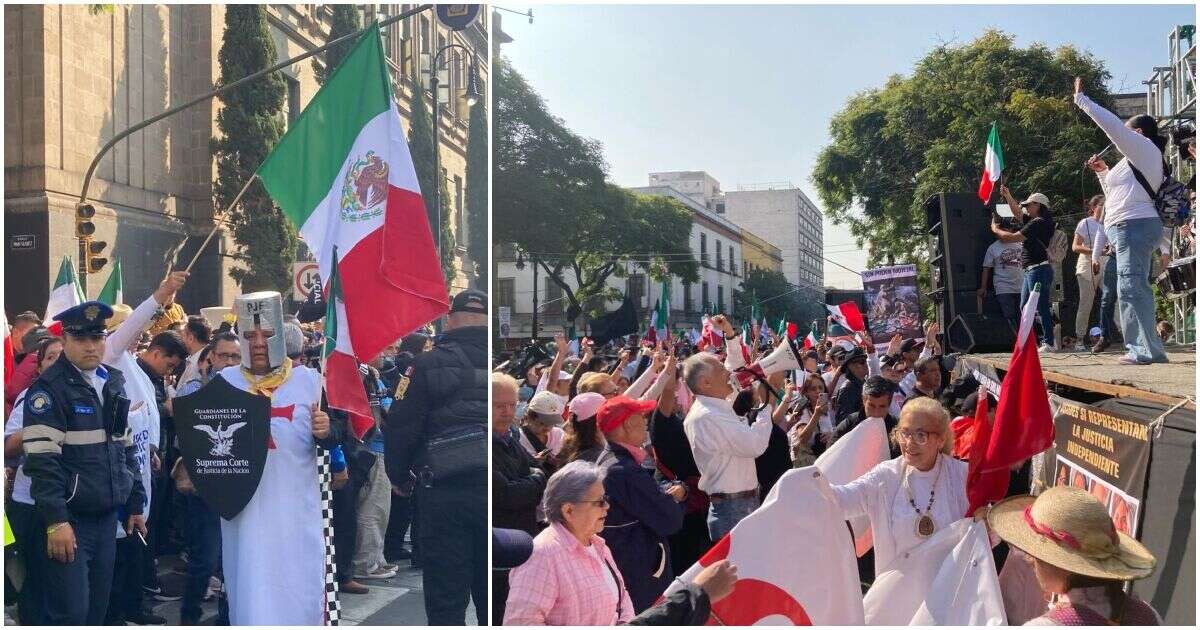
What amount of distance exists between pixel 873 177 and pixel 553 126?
13833 mm

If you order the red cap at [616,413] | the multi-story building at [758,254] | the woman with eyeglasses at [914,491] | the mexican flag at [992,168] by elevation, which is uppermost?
the multi-story building at [758,254]

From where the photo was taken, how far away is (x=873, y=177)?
2942 centimetres

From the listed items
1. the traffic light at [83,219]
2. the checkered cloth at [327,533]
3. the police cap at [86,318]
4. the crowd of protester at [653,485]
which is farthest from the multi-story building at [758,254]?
the police cap at [86,318]

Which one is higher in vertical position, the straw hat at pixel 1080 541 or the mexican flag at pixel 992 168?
the mexican flag at pixel 992 168

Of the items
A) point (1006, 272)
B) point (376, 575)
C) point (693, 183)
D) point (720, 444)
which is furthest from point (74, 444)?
point (693, 183)

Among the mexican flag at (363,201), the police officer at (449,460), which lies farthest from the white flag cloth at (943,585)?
the mexican flag at (363,201)

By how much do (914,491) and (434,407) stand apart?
6.94 feet

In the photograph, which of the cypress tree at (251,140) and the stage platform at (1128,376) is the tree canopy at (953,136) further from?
the stage platform at (1128,376)

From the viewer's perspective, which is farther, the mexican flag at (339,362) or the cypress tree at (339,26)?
the cypress tree at (339,26)

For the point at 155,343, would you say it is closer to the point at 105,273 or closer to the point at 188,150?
the point at 105,273

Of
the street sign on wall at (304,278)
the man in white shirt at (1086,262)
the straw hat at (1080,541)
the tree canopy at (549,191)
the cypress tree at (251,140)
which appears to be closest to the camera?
the straw hat at (1080,541)

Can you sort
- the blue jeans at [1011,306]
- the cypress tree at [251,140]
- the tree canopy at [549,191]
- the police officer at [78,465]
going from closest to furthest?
the police officer at [78,465] → the blue jeans at [1011,306] → the cypress tree at [251,140] → the tree canopy at [549,191]

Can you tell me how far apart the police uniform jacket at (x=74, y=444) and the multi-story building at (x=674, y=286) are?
150 ft

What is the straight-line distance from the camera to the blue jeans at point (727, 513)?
18.3ft
